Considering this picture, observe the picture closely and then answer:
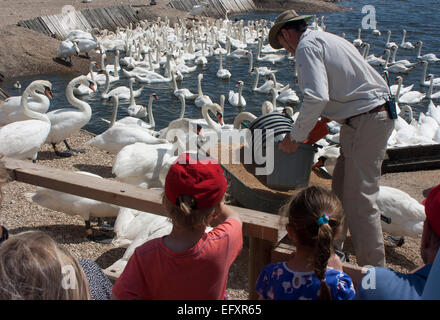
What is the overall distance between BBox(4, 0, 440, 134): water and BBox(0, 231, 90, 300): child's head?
33.4 ft

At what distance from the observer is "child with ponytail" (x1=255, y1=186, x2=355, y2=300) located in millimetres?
2018

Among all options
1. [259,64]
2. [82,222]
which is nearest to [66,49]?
[259,64]

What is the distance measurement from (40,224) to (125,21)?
69.6 ft

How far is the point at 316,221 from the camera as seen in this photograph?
6.88ft

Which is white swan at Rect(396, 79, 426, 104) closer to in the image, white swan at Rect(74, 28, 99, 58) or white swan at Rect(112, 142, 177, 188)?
white swan at Rect(112, 142, 177, 188)

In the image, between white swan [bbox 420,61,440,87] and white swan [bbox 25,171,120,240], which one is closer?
white swan [bbox 25,171,120,240]

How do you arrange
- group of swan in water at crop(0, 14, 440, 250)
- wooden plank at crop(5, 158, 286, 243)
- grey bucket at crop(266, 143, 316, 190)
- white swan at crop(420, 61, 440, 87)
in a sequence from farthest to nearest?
white swan at crop(420, 61, 440, 87)
group of swan in water at crop(0, 14, 440, 250)
grey bucket at crop(266, 143, 316, 190)
wooden plank at crop(5, 158, 286, 243)

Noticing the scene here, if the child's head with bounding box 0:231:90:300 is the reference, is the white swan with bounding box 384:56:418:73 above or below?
below

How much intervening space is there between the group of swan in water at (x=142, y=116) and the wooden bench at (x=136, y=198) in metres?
0.43

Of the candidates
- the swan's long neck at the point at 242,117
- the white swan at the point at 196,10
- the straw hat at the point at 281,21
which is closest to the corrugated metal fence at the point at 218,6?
the white swan at the point at 196,10

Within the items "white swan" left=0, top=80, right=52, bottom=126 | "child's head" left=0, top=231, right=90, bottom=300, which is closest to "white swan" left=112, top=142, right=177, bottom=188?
"white swan" left=0, top=80, right=52, bottom=126

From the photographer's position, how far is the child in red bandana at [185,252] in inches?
78.2

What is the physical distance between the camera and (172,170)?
2049mm

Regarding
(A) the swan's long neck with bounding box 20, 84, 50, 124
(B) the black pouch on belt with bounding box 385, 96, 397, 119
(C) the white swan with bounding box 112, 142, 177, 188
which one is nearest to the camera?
(B) the black pouch on belt with bounding box 385, 96, 397, 119
